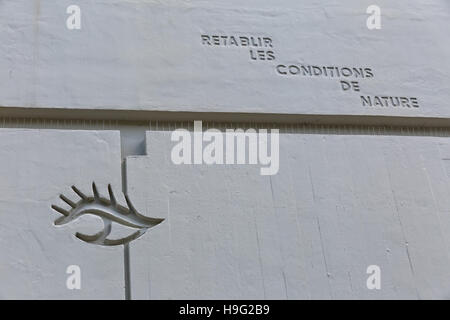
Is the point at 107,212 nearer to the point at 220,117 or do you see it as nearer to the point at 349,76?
the point at 220,117

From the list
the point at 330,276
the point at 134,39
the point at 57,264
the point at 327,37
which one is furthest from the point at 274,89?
the point at 57,264

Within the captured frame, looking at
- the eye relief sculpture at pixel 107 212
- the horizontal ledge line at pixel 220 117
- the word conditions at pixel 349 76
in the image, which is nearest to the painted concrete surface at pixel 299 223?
the eye relief sculpture at pixel 107 212

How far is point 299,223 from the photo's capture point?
5617mm

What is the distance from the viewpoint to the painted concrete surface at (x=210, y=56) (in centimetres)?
591

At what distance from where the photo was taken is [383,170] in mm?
5918

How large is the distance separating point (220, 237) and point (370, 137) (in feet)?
4.46

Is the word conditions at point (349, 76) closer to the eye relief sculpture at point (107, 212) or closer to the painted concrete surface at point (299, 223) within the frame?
the painted concrete surface at point (299, 223)

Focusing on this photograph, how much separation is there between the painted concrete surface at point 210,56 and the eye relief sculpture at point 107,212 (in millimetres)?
687

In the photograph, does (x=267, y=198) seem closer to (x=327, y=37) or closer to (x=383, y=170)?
(x=383, y=170)

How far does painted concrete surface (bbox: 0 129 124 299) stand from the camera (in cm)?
518

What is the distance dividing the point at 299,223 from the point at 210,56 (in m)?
1.40
